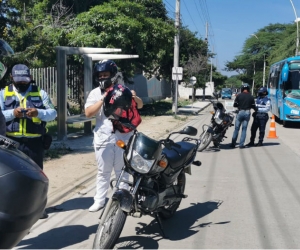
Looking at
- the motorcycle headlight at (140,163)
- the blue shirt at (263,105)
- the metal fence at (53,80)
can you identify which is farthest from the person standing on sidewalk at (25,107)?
the blue shirt at (263,105)

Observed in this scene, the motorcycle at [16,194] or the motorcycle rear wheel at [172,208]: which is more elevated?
the motorcycle at [16,194]

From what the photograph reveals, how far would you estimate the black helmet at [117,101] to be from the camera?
4.66 meters

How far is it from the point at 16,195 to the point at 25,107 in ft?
8.14

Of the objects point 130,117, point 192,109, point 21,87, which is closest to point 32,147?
point 21,87

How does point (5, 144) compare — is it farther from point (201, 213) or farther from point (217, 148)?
point (217, 148)

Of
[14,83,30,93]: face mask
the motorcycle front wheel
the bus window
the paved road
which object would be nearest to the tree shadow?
the paved road

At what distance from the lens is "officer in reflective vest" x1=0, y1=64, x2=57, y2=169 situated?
5.18 meters

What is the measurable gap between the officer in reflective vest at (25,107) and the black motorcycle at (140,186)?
124 cm

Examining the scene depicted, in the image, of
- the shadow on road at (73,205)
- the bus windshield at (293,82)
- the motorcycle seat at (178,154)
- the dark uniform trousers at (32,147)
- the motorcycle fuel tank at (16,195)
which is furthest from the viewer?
the bus windshield at (293,82)

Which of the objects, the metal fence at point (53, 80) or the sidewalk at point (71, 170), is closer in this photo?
the sidewalk at point (71, 170)

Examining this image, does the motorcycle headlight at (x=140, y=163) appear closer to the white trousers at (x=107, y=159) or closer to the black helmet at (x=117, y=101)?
the black helmet at (x=117, y=101)

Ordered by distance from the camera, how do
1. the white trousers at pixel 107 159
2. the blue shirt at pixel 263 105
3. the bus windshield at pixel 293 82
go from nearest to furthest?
1. the white trousers at pixel 107 159
2. the blue shirt at pixel 263 105
3. the bus windshield at pixel 293 82

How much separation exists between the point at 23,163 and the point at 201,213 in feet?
11.7

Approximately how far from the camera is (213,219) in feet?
19.2
